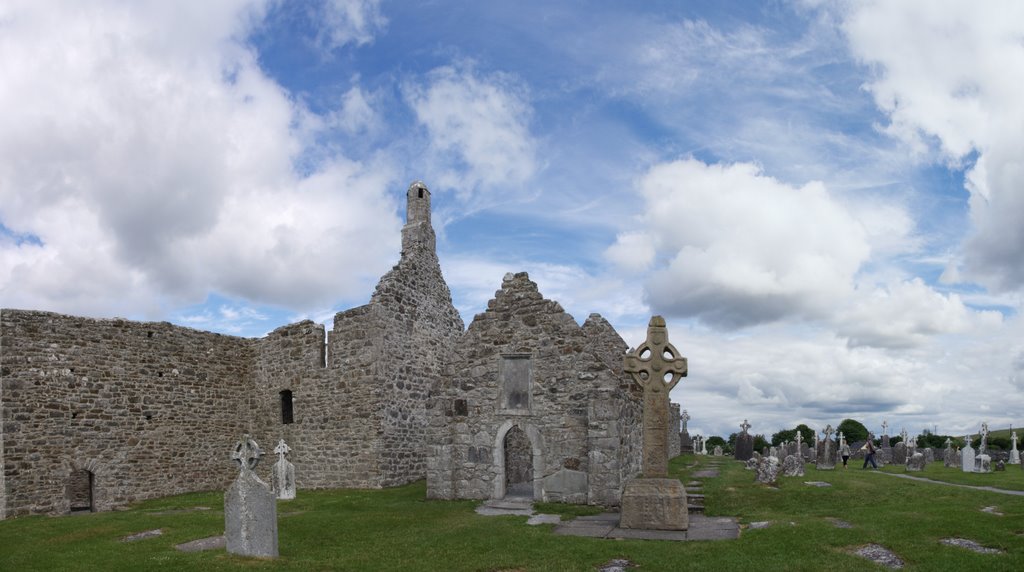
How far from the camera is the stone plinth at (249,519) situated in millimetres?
11148

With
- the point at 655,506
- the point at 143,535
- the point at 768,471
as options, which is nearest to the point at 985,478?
the point at 768,471

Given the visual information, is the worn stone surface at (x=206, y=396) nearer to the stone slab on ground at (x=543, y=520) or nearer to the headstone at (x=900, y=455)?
the stone slab on ground at (x=543, y=520)

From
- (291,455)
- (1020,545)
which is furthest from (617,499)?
(291,455)

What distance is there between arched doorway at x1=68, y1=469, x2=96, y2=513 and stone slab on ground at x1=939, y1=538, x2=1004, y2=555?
2211cm

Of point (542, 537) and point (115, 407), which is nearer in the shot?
point (542, 537)

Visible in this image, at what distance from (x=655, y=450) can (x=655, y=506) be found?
1069 millimetres

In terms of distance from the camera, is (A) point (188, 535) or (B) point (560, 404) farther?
(B) point (560, 404)

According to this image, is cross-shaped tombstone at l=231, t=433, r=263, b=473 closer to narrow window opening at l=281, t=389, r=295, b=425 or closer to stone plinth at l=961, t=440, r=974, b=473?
narrow window opening at l=281, t=389, r=295, b=425

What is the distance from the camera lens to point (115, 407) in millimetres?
20906

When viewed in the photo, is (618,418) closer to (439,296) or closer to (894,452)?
(439,296)

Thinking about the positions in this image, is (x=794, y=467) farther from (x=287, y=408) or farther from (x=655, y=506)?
(x=287, y=408)

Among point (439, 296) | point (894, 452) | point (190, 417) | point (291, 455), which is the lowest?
point (894, 452)

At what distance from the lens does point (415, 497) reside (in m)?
19.0

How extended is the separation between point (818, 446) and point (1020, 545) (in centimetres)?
2273
